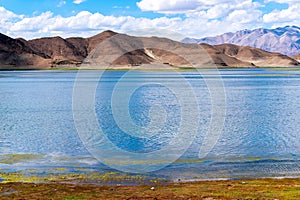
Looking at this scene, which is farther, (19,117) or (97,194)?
(19,117)

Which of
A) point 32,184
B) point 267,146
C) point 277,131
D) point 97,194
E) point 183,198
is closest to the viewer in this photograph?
point 183,198

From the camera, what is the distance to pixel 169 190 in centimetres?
2303

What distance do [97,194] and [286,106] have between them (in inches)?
2078

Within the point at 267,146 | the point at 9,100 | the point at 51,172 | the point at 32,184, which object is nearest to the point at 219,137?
the point at 267,146

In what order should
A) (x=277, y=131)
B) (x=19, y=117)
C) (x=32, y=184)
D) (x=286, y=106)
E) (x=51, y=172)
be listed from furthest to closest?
(x=286, y=106) < (x=19, y=117) < (x=277, y=131) < (x=51, y=172) < (x=32, y=184)

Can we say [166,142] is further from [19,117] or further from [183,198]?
[19,117]

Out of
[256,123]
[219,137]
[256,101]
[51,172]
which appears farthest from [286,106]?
[51,172]

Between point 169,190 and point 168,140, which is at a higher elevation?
point 169,190

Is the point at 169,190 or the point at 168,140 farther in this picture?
the point at 168,140

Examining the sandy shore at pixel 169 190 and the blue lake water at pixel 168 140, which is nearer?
the sandy shore at pixel 169 190

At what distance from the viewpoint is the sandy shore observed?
2125 cm

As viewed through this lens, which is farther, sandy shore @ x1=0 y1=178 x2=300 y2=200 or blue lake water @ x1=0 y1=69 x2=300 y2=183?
blue lake water @ x1=0 y1=69 x2=300 y2=183

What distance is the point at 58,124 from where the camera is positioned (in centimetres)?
5062

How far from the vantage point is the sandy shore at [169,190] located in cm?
2125
